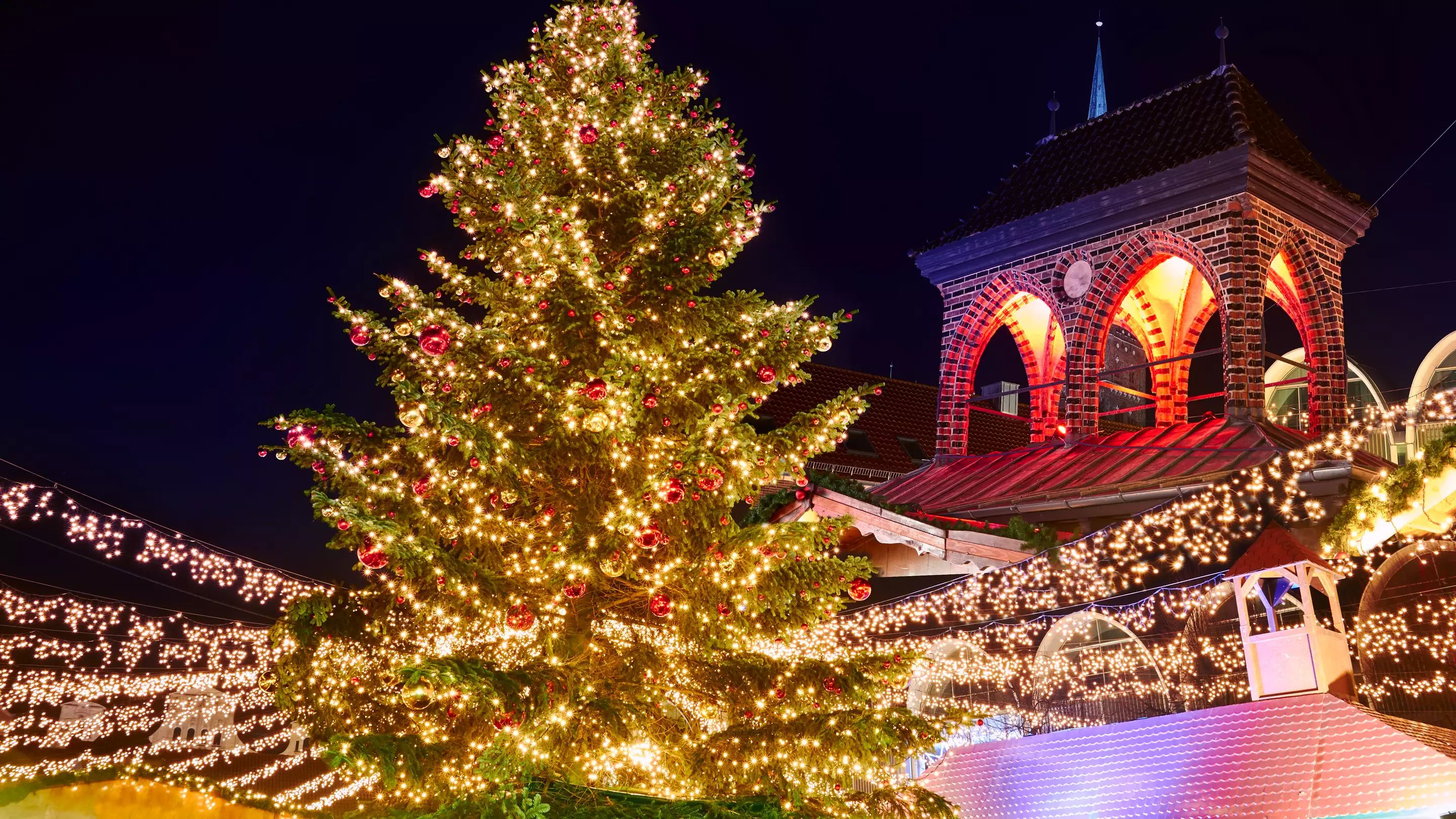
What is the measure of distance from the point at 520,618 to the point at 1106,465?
8.30 meters

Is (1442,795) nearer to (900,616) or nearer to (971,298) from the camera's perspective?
(900,616)

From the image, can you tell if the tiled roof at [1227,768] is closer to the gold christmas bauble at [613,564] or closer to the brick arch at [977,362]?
the gold christmas bauble at [613,564]

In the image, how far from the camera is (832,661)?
8.86 metres

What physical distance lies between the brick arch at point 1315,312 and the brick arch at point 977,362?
319 centimetres

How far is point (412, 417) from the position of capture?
28.8 ft

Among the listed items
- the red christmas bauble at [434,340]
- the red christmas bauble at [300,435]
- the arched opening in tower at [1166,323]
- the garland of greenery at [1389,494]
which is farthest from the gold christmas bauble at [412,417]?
the arched opening in tower at [1166,323]

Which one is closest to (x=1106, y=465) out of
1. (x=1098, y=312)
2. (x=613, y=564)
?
(x=1098, y=312)

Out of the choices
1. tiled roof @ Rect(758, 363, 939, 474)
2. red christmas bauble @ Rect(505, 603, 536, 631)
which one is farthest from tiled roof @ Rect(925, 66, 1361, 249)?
red christmas bauble @ Rect(505, 603, 536, 631)

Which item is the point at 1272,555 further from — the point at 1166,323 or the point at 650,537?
the point at 1166,323

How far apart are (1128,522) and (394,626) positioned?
700 centimetres

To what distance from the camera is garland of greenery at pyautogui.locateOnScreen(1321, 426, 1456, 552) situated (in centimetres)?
923

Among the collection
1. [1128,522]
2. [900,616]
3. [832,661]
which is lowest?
[832,661]

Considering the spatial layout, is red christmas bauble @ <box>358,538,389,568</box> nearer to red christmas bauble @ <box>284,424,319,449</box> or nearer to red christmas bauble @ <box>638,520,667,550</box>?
red christmas bauble @ <box>284,424,319,449</box>

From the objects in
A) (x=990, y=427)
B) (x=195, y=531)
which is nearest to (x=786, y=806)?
(x=195, y=531)
